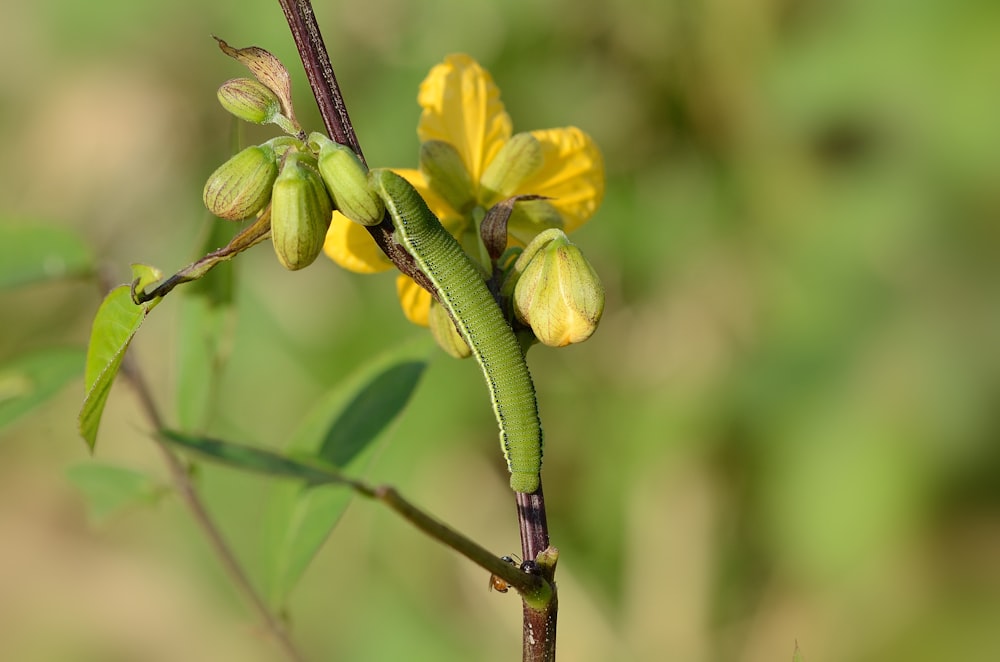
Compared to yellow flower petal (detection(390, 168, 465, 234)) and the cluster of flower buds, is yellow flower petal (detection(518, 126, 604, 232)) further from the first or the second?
the cluster of flower buds

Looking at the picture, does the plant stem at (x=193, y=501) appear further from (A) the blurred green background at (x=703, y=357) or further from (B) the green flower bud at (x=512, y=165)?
(A) the blurred green background at (x=703, y=357)

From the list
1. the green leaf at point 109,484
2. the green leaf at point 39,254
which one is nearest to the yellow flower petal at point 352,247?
the green leaf at point 39,254

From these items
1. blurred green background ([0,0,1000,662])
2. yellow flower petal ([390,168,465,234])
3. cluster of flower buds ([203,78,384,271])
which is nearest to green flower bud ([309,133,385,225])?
cluster of flower buds ([203,78,384,271])

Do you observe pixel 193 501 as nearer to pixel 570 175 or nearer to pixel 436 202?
pixel 436 202

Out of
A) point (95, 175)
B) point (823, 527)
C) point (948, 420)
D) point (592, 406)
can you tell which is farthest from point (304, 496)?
point (95, 175)

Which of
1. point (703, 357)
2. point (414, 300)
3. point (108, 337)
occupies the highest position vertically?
point (703, 357)

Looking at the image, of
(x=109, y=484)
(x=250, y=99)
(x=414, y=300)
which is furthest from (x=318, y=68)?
(x=109, y=484)

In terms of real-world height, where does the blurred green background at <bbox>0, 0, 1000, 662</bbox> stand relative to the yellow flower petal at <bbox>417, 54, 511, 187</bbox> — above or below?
above
